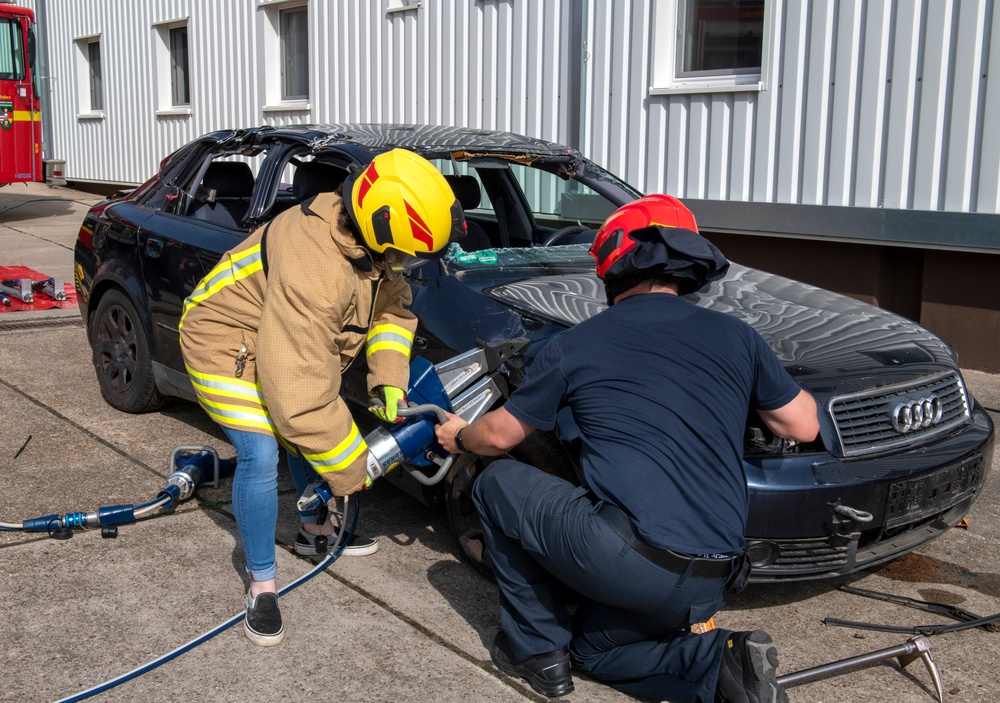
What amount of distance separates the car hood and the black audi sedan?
10mm

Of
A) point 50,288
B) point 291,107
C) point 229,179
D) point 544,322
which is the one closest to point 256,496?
point 544,322

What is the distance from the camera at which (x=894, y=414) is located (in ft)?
11.1

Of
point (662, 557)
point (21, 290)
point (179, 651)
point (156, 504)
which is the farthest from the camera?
point (21, 290)

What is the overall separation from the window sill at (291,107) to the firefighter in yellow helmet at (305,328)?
30.6ft

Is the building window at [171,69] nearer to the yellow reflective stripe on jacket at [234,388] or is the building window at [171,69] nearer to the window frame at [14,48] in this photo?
the window frame at [14,48]

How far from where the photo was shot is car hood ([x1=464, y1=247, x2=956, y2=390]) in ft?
11.3

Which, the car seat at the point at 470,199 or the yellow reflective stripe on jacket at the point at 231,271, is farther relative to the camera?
the car seat at the point at 470,199

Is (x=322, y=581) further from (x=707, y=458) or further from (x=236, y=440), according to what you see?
(x=707, y=458)

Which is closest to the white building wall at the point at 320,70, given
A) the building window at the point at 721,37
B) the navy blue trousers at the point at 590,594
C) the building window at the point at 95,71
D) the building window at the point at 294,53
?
the building window at the point at 294,53

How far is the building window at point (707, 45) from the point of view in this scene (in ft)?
25.5

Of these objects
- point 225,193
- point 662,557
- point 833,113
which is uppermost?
point 833,113

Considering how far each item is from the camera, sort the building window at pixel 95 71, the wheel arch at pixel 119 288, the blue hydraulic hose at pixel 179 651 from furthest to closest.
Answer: the building window at pixel 95 71 < the wheel arch at pixel 119 288 < the blue hydraulic hose at pixel 179 651

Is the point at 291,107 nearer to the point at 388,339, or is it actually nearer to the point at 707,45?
the point at 707,45

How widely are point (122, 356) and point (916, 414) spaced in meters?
4.05
